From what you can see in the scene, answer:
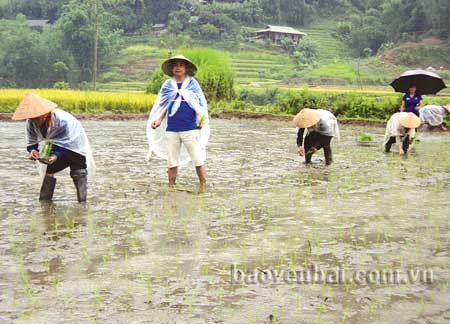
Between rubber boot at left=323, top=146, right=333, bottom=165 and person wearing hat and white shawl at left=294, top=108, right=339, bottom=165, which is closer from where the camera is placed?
person wearing hat and white shawl at left=294, top=108, right=339, bottom=165

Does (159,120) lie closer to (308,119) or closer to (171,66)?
(171,66)

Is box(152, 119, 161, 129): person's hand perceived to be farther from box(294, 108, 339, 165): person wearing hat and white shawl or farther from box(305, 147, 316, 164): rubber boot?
box(305, 147, 316, 164): rubber boot

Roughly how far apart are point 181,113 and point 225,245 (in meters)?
2.76

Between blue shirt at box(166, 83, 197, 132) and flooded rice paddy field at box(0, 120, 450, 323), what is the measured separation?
758mm

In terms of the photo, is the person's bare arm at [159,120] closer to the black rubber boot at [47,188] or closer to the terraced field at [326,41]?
the black rubber boot at [47,188]

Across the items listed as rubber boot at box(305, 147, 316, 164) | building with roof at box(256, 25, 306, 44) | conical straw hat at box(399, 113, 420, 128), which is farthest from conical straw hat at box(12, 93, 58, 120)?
building with roof at box(256, 25, 306, 44)

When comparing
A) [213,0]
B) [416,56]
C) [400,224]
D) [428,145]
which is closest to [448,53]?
[416,56]

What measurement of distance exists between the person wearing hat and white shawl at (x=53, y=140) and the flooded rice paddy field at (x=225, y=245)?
285 mm

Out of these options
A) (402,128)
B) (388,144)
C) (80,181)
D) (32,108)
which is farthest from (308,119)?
(32,108)

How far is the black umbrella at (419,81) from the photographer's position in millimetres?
12477

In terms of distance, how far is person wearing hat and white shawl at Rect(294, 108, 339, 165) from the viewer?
8.91 meters

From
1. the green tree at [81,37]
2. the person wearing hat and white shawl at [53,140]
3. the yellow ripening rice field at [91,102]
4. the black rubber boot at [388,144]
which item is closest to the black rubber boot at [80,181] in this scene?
the person wearing hat and white shawl at [53,140]

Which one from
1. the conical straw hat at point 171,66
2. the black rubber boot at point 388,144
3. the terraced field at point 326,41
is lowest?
the black rubber boot at point 388,144

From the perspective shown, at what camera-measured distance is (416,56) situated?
2151 inches
